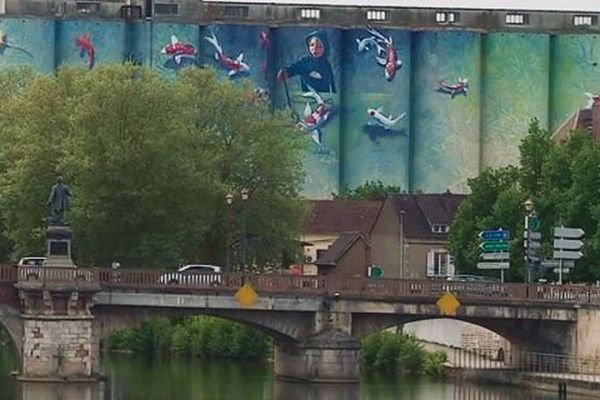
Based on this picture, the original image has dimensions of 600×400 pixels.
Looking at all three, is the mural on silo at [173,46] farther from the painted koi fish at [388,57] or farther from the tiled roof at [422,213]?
the tiled roof at [422,213]

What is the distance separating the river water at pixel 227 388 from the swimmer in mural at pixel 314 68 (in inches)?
2282

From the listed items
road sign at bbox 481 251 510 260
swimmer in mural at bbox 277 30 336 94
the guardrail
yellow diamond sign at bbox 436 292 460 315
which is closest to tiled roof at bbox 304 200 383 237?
swimmer in mural at bbox 277 30 336 94

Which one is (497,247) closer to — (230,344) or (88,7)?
(230,344)

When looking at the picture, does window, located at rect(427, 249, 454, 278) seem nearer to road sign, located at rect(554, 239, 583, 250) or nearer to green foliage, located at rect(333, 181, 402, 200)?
green foliage, located at rect(333, 181, 402, 200)

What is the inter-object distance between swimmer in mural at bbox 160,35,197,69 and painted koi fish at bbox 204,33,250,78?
159 centimetres

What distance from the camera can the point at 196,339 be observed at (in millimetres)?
107812

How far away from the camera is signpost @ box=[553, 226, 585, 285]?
90.2 m

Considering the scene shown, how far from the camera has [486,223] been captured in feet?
343

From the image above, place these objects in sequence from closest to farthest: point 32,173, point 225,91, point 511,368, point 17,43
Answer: point 511,368 < point 32,173 < point 225,91 < point 17,43

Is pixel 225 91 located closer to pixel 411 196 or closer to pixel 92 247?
pixel 92 247

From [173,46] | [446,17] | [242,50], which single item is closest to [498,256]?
[242,50]

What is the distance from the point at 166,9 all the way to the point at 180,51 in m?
4.83

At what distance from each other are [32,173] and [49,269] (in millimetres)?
13554

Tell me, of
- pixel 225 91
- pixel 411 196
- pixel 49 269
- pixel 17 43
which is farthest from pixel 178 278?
pixel 17 43
